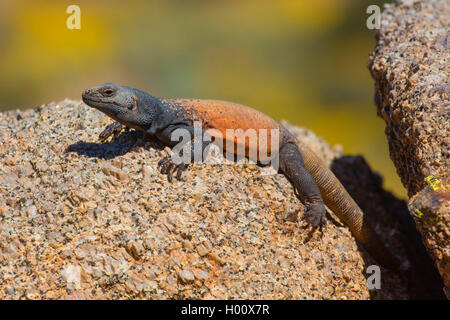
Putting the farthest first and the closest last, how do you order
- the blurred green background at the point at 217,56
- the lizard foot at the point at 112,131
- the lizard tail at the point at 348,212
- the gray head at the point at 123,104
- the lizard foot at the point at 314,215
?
the blurred green background at the point at 217,56
the lizard tail at the point at 348,212
the lizard foot at the point at 112,131
the lizard foot at the point at 314,215
the gray head at the point at 123,104

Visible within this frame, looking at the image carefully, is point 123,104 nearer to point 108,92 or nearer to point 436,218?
point 108,92

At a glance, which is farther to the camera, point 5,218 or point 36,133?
point 36,133

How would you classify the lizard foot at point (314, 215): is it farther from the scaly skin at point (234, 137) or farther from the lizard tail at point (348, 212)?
the lizard tail at point (348, 212)

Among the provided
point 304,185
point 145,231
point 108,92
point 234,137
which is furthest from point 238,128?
point 145,231

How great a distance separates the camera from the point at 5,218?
146 inches

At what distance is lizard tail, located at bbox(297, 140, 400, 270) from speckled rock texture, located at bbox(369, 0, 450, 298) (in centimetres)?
60

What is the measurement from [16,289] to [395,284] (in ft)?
11.7

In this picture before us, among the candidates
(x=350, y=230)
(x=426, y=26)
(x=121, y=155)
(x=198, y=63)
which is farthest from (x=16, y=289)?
(x=198, y=63)

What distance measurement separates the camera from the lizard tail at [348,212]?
15.3 feet

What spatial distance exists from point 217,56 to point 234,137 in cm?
1108

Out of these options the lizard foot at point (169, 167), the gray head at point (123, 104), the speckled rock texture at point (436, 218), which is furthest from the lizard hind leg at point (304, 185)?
the gray head at point (123, 104)

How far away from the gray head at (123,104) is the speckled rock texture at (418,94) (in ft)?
7.72

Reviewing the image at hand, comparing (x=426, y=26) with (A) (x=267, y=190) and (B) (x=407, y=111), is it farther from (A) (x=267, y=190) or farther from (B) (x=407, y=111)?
(A) (x=267, y=190)

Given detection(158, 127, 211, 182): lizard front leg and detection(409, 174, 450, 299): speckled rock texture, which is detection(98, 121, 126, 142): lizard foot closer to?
detection(158, 127, 211, 182): lizard front leg
